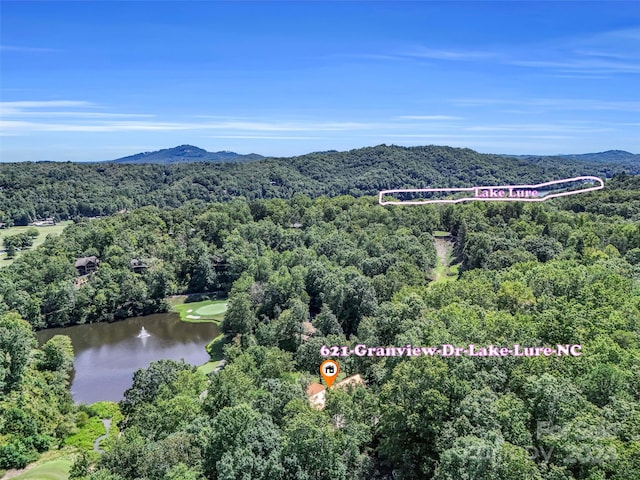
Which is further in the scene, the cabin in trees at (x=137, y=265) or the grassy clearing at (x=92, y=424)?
the cabin in trees at (x=137, y=265)

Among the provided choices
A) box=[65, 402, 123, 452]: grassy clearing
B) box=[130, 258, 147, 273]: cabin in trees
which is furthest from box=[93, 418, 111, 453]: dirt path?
box=[130, 258, 147, 273]: cabin in trees

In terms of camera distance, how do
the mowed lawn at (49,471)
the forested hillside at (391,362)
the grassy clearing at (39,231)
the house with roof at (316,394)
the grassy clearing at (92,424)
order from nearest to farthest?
the forested hillside at (391,362) < the mowed lawn at (49,471) < the house with roof at (316,394) < the grassy clearing at (92,424) < the grassy clearing at (39,231)

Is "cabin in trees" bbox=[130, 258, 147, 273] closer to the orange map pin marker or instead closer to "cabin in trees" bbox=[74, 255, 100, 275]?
"cabin in trees" bbox=[74, 255, 100, 275]

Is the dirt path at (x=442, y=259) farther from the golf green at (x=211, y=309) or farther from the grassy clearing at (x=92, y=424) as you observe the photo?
the grassy clearing at (x=92, y=424)

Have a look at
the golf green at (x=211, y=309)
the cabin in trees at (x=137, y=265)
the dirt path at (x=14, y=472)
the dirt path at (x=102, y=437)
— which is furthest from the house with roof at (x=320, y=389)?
the cabin in trees at (x=137, y=265)

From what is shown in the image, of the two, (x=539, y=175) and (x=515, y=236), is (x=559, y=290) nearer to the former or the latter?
(x=515, y=236)
